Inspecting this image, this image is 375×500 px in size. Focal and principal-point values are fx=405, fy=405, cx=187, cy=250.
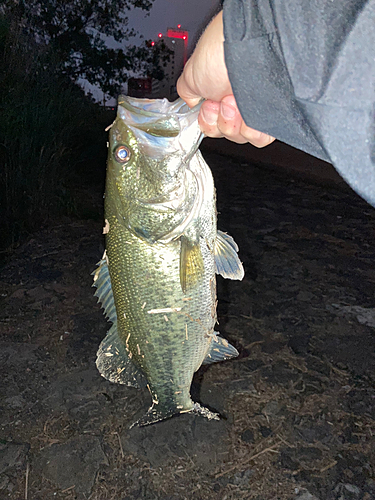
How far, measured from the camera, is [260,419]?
2.95m

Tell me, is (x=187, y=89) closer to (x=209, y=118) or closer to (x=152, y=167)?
(x=209, y=118)

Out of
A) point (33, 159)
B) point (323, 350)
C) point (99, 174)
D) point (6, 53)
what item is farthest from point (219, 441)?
point (99, 174)

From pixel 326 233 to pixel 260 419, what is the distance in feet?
12.8

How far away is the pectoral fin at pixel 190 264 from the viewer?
1.60 m

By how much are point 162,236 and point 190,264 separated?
17 centimetres

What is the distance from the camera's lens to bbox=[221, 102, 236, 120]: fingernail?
4.22ft

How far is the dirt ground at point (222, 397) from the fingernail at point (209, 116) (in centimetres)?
220

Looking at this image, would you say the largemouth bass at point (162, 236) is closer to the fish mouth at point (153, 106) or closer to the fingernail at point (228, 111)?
the fish mouth at point (153, 106)

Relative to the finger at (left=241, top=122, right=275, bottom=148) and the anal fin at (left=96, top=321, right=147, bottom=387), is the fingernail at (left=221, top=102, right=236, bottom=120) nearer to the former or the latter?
the finger at (left=241, top=122, right=275, bottom=148)

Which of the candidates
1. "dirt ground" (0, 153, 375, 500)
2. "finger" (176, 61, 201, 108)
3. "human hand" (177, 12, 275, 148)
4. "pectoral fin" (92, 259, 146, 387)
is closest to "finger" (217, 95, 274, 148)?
"human hand" (177, 12, 275, 148)

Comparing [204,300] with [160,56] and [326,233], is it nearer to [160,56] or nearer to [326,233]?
[326,233]

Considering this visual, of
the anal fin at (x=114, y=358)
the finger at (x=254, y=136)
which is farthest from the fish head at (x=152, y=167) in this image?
the anal fin at (x=114, y=358)

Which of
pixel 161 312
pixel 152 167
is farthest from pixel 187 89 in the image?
pixel 161 312

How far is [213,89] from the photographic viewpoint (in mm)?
1228
